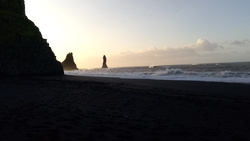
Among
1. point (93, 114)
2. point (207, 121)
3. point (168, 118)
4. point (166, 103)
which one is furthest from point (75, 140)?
point (166, 103)

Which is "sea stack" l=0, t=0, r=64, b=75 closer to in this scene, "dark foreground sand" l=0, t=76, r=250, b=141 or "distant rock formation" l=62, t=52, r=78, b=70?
"dark foreground sand" l=0, t=76, r=250, b=141

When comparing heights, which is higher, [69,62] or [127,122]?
[69,62]

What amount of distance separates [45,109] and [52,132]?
16.3 ft

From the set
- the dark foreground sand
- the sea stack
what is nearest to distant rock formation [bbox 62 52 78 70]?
the sea stack

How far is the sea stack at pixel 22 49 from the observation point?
51.3m

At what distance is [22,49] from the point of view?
5478 cm

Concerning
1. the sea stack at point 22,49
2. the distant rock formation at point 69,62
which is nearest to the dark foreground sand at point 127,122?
the sea stack at point 22,49

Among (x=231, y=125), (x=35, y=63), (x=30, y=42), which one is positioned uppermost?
(x=30, y=42)

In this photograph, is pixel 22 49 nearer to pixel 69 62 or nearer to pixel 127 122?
pixel 127 122

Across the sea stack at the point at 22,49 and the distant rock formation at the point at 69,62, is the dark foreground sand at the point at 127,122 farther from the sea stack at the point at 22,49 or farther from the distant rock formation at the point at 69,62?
the distant rock formation at the point at 69,62

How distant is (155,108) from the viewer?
15289mm

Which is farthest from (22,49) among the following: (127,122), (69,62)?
(69,62)

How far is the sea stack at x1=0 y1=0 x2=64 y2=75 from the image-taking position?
51344 millimetres

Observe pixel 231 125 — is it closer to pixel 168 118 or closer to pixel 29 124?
pixel 168 118
